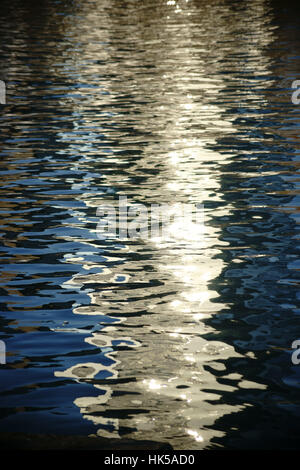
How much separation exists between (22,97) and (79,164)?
10.3 meters

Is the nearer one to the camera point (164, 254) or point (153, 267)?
point (153, 267)

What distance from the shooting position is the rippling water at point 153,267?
7.55m

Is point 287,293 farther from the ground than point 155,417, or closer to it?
farther from the ground

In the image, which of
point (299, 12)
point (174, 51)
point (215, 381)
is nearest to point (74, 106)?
point (174, 51)

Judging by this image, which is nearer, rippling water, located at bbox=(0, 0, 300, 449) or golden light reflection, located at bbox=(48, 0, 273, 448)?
rippling water, located at bbox=(0, 0, 300, 449)

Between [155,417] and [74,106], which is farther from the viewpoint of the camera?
[74,106]

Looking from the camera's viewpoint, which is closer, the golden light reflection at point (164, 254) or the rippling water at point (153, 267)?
the rippling water at point (153, 267)

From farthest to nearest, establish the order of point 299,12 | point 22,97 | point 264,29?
1. point 299,12
2. point 264,29
3. point 22,97

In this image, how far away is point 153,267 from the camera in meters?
11.4

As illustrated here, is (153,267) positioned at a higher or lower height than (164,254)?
lower

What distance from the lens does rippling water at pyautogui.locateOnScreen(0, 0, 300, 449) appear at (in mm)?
7555

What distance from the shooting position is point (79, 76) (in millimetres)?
31469
